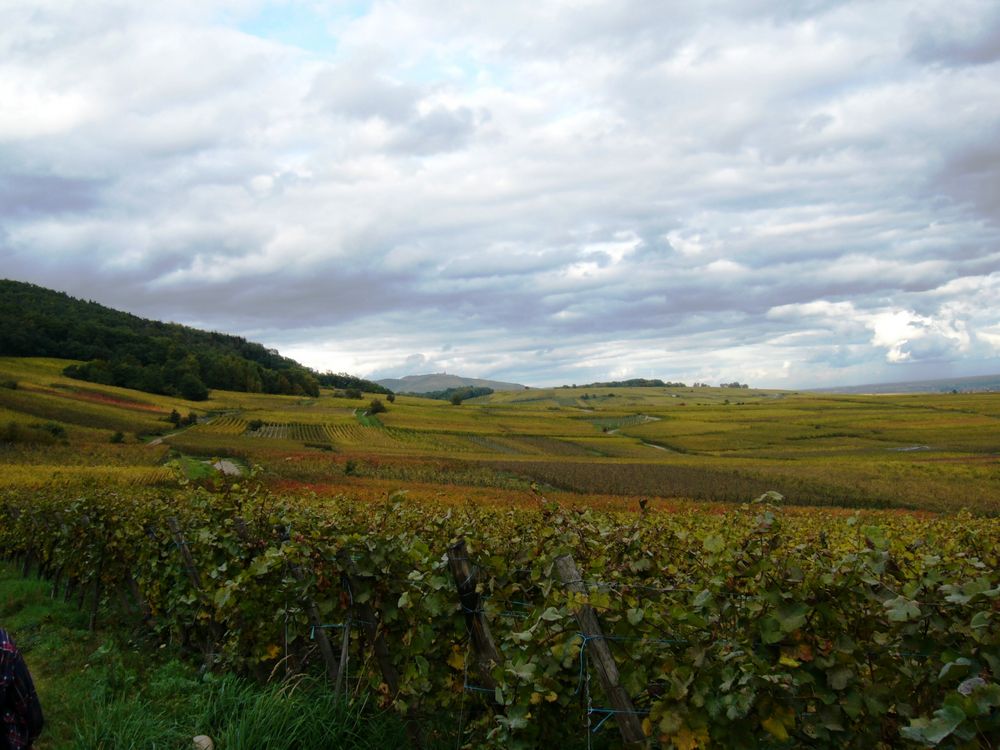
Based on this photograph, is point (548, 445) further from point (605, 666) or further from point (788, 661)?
point (788, 661)

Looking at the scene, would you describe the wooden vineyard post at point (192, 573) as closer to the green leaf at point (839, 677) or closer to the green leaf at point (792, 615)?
the green leaf at point (792, 615)

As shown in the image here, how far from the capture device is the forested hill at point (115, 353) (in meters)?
102

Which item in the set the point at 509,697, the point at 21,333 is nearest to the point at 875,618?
the point at 509,697

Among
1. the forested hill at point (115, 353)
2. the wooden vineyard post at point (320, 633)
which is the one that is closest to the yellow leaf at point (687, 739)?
the wooden vineyard post at point (320, 633)

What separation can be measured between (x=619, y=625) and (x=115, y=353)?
125064 millimetres

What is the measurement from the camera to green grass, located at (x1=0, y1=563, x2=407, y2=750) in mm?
4949

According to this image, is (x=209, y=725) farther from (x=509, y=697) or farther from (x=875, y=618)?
(x=875, y=618)

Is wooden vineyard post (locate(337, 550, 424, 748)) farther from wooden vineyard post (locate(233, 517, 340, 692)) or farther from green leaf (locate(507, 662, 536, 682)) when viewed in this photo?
green leaf (locate(507, 662, 536, 682))

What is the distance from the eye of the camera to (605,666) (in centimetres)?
374

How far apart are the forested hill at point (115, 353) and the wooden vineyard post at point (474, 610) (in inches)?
4274

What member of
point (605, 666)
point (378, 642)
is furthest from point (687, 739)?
point (378, 642)

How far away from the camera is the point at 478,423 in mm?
106312

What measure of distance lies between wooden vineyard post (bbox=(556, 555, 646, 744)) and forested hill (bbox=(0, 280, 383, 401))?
109679 millimetres

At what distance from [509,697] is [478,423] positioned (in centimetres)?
10240
